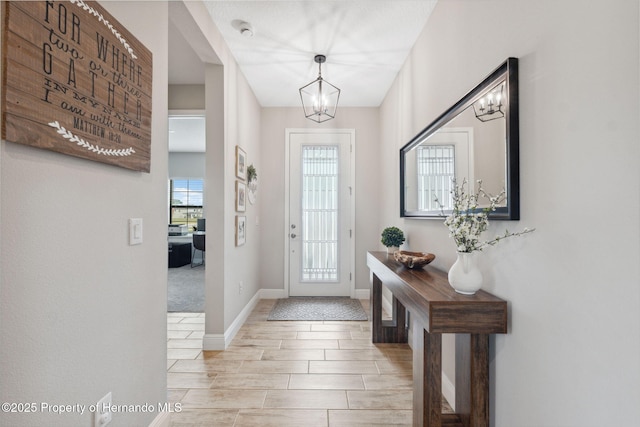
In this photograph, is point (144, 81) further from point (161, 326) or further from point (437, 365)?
point (437, 365)

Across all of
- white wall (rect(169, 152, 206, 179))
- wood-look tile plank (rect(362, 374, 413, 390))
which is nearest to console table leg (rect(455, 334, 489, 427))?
wood-look tile plank (rect(362, 374, 413, 390))

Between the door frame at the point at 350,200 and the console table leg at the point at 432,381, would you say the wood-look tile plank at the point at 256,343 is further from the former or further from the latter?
the console table leg at the point at 432,381

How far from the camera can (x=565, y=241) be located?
3.29 ft

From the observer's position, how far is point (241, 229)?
10.5ft

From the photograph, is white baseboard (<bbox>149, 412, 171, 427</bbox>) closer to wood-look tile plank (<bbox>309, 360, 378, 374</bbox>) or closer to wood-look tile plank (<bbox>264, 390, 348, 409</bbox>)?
wood-look tile plank (<bbox>264, 390, 348, 409</bbox>)

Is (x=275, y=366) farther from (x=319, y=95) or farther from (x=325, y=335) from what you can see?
(x=319, y=95)

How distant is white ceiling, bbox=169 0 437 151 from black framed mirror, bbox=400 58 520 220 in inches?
36.2

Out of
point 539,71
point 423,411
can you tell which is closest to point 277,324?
point 423,411

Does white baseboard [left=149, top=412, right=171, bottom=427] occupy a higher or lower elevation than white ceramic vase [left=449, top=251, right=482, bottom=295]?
lower

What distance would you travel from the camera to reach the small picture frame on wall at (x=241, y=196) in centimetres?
309

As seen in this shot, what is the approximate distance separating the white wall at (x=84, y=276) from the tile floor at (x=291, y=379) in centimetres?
46

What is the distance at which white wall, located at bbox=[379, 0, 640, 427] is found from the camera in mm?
817

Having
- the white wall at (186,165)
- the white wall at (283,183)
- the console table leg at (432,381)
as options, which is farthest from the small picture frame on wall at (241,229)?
the white wall at (186,165)

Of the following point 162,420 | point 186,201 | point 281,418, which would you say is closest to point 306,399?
point 281,418
